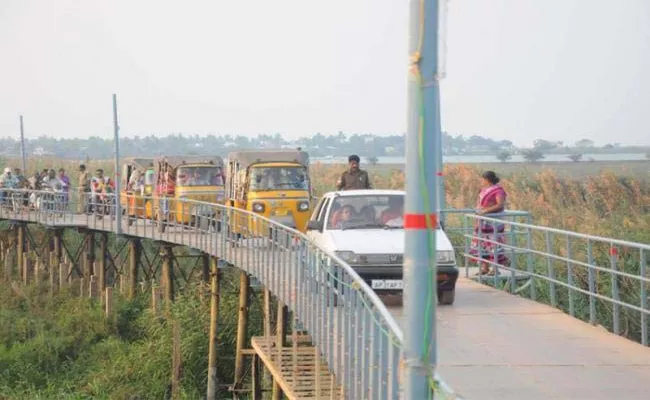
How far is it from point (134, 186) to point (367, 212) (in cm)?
2147

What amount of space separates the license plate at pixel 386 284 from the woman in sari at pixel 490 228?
9.77ft

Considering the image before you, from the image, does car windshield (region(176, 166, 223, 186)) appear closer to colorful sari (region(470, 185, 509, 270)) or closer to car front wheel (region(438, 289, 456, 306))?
colorful sari (region(470, 185, 509, 270))

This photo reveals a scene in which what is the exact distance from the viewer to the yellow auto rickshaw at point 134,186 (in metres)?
32.8

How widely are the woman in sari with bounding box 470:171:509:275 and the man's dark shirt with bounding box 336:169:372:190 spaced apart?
2.01 metres

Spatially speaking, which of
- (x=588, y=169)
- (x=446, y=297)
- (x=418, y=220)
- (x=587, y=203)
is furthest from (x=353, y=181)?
(x=588, y=169)

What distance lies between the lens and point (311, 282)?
12383 mm

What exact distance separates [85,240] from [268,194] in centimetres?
1620

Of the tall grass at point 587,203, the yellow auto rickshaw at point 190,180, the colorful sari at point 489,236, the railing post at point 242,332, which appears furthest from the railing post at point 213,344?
the colorful sari at point 489,236

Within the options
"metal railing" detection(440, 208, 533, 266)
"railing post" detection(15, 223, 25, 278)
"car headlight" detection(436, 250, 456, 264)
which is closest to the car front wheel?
"car headlight" detection(436, 250, 456, 264)

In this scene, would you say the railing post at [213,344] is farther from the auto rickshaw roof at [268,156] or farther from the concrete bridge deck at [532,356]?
the concrete bridge deck at [532,356]

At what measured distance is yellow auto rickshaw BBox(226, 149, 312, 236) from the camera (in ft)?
78.8

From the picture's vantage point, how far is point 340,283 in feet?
33.0

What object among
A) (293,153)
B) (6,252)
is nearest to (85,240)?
(6,252)

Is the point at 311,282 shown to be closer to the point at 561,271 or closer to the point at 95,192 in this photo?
the point at 561,271
